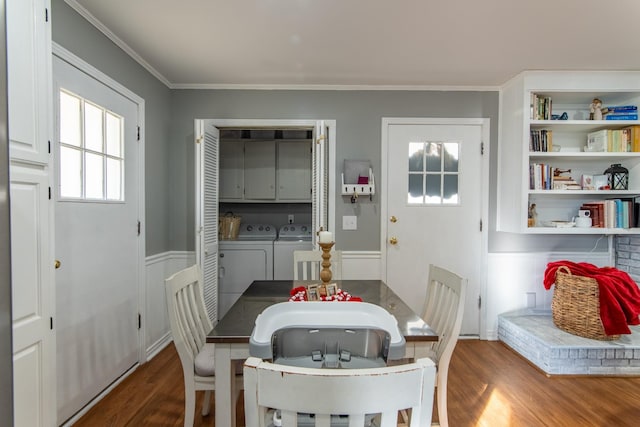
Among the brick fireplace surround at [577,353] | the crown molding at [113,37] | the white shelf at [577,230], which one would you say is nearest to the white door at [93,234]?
the crown molding at [113,37]

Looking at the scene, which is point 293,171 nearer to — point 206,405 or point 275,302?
point 275,302

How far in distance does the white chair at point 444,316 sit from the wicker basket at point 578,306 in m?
1.40

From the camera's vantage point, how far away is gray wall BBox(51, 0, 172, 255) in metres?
1.88

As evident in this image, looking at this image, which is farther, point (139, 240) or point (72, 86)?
point (139, 240)

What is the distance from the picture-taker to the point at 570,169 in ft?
10.2

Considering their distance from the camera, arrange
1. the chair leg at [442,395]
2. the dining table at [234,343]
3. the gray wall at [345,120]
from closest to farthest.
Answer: the dining table at [234,343] → the chair leg at [442,395] → the gray wall at [345,120]

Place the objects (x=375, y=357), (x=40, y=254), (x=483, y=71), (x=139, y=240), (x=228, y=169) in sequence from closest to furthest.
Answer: (x=375, y=357)
(x=40, y=254)
(x=139, y=240)
(x=483, y=71)
(x=228, y=169)

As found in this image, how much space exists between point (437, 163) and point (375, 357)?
8.10 feet

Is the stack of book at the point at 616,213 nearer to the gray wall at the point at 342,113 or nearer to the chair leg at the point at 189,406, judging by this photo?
the gray wall at the point at 342,113

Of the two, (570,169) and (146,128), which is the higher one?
(146,128)

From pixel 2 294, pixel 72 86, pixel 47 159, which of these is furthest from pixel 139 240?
pixel 2 294

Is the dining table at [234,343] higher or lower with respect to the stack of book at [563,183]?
lower

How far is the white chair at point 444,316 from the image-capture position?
63.2 inches

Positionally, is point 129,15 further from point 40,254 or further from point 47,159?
point 40,254
